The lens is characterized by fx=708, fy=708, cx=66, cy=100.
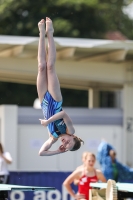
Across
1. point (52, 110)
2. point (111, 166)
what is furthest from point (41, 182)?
point (52, 110)

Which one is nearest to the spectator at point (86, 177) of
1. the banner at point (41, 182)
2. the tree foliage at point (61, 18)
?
the banner at point (41, 182)

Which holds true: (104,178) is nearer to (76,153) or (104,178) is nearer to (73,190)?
(73,190)

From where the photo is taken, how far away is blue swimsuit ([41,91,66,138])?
32.1 feet

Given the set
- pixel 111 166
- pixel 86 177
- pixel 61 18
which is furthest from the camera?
pixel 61 18

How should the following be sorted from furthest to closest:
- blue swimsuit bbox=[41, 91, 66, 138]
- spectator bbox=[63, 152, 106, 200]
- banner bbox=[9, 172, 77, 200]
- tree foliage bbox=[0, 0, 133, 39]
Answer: tree foliage bbox=[0, 0, 133, 39] < banner bbox=[9, 172, 77, 200] < spectator bbox=[63, 152, 106, 200] < blue swimsuit bbox=[41, 91, 66, 138]

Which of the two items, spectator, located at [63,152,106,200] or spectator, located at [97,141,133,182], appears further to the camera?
spectator, located at [97,141,133,182]

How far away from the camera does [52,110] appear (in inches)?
386

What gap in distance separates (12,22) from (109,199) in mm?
26476

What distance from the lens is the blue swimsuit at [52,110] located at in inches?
386

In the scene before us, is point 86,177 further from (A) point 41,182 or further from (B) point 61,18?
(B) point 61,18

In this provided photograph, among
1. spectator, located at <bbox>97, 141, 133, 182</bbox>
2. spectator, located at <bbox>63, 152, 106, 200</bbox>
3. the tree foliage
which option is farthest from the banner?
the tree foliage

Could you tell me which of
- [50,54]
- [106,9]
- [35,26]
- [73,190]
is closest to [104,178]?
[73,190]

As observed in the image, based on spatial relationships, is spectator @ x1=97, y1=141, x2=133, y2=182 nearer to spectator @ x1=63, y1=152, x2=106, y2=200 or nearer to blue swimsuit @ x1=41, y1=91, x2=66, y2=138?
spectator @ x1=63, y1=152, x2=106, y2=200

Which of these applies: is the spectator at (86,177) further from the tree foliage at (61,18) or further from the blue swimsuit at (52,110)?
the tree foliage at (61,18)
